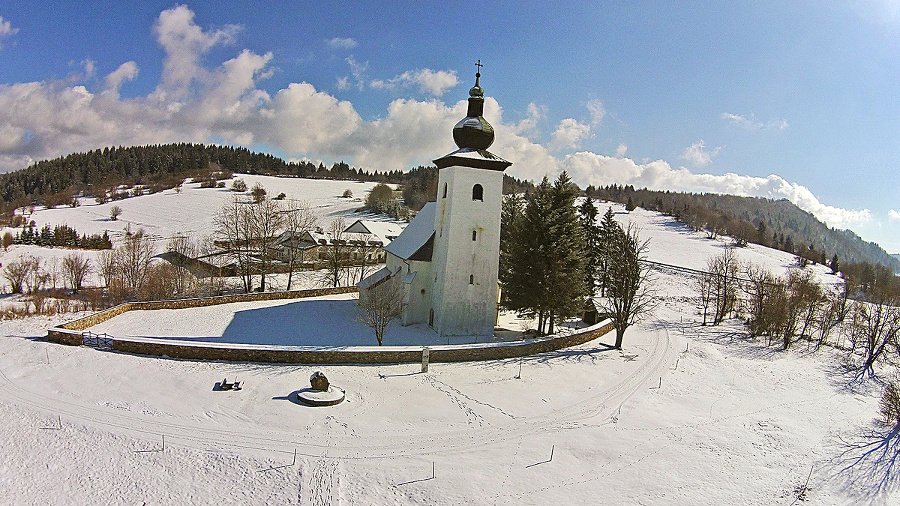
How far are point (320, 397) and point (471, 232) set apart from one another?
40.4 ft

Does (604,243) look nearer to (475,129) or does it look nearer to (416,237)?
(416,237)

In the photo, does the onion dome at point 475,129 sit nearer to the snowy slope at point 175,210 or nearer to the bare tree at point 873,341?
the bare tree at point 873,341

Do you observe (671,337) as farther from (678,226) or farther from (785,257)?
(678,226)

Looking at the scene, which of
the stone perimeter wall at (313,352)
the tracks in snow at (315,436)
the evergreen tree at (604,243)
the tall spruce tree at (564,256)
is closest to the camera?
the tracks in snow at (315,436)

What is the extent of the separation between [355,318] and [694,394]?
58.5ft

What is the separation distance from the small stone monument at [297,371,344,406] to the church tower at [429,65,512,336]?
9.64m

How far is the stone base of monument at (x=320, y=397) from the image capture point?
14812 millimetres

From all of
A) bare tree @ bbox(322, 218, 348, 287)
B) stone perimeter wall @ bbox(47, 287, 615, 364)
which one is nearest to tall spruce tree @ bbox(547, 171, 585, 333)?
stone perimeter wall @ bbox(47, 287, 615, 364)

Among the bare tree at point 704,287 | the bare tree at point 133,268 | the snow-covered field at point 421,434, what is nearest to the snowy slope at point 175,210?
the bare tree at point 133,268

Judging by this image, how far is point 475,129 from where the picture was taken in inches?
968

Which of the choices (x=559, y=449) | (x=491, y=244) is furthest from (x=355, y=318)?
(x=559, y=449)

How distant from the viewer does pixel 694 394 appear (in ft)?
59.2

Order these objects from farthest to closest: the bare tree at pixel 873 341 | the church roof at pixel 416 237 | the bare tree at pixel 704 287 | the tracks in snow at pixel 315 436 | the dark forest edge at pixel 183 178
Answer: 1. the dark forest edge at pixel 183 178
2. the bare tree at pixel 704 287
3. the church roof at pixel 416 237
4. the bare tree at pixel 873 341
5. the tracks in snow at pixel 315 436

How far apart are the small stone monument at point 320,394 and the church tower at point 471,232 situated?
964cm
